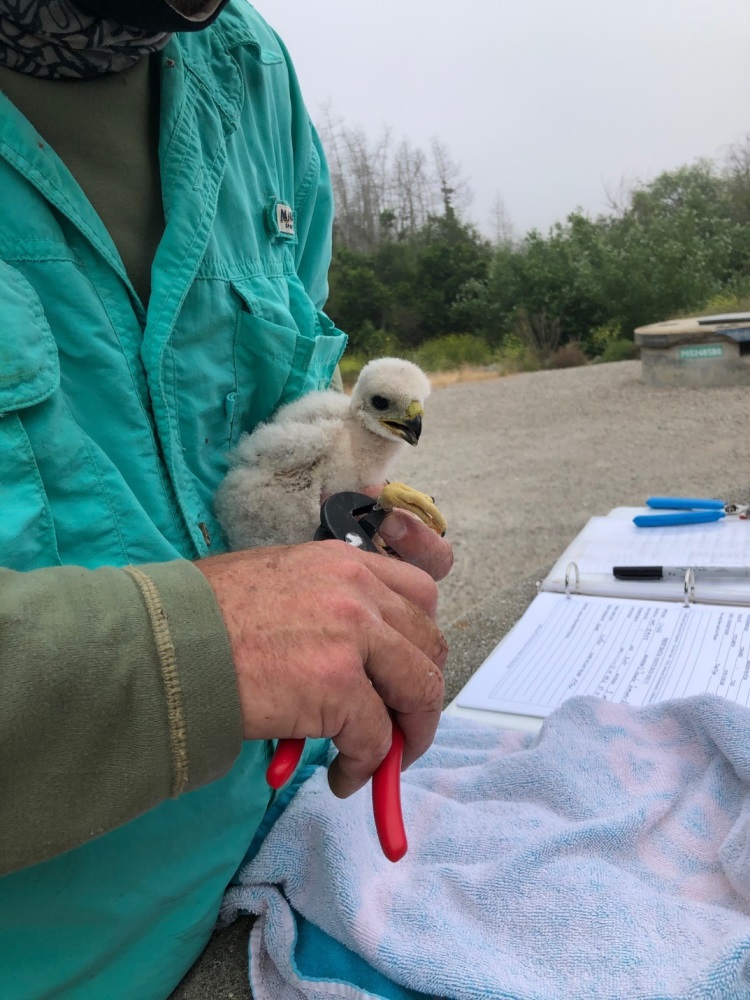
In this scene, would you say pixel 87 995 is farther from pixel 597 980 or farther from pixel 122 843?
pixel 597 980

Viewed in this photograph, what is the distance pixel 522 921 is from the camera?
24.5 inches

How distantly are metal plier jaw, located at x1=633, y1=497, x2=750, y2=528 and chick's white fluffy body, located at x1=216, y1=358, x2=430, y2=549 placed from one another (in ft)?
2.06

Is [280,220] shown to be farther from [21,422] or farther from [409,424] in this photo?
[21,422]

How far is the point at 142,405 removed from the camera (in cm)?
69

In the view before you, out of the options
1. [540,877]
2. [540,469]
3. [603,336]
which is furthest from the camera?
[603,336]

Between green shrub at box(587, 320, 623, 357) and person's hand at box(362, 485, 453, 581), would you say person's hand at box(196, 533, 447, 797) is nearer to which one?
person's hand at box(362, 485, 453, 581)

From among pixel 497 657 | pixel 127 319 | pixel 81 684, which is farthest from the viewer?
pixel 497 657

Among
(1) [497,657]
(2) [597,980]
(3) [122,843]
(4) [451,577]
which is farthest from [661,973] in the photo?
(4) [451,577]

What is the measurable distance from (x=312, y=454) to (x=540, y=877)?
0.53 meters

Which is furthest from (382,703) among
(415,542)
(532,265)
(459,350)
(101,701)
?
(532,265)

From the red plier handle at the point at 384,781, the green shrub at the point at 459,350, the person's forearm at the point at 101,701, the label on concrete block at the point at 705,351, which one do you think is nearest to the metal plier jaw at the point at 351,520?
the red plier handle at the point at 384,781

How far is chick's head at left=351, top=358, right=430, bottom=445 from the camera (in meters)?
1.05

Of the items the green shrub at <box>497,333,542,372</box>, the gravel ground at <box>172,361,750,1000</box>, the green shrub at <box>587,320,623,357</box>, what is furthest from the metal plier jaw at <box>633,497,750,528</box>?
the green shrub at <box>587,320,623,357</box>

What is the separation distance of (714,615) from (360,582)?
0.78 meters
